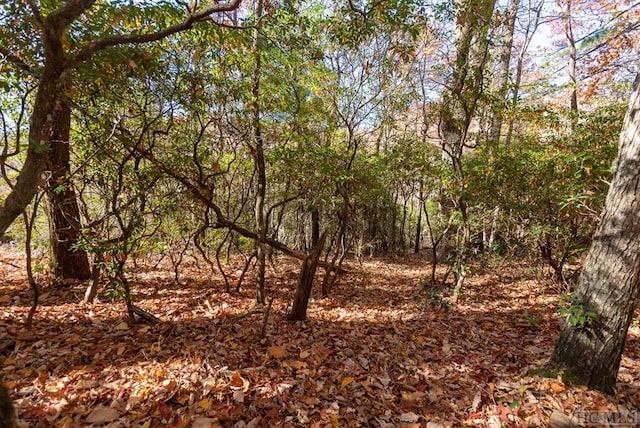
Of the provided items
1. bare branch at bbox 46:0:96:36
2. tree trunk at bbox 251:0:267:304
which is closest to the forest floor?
tree trunk at bbox 251:0:267:304

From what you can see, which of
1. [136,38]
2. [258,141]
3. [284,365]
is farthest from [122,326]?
[136,38]

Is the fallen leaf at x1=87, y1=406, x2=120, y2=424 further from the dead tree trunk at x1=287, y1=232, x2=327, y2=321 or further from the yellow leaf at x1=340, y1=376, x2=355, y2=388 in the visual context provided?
the dead tree trunk at x1=287, y1=232, x2=327, y2=321

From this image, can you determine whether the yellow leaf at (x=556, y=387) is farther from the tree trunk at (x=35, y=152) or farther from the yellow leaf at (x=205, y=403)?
the tree trunk at (x=35, y=152)

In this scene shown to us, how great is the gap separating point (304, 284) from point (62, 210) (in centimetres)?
429

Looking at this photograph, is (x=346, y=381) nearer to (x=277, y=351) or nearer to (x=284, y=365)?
(x=284, y=365)

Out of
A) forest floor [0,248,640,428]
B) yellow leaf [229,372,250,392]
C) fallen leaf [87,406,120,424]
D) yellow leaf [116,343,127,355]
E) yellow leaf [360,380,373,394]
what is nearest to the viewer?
fallen leaf [87,406,120,424]

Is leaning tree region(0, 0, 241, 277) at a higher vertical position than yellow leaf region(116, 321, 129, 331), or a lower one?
higher

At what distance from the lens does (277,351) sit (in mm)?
4148

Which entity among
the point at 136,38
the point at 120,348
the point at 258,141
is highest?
the point at 136,38

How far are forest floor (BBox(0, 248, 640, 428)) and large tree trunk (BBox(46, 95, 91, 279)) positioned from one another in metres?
0.42

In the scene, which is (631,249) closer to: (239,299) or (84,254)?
(239,299)

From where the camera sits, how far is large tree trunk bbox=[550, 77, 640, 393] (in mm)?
2830

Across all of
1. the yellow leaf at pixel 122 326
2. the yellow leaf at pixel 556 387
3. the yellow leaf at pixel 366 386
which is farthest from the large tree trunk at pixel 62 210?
the yellow leaf at pixel 556 387

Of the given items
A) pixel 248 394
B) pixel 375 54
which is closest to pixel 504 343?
pixel 248 394
